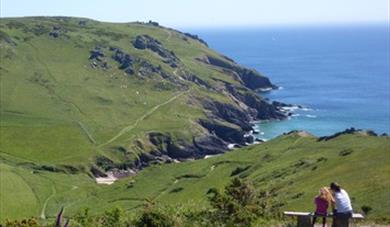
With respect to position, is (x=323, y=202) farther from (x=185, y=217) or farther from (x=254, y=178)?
(x=254, y=178)

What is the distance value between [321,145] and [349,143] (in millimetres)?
6874

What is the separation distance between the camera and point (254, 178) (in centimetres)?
10181

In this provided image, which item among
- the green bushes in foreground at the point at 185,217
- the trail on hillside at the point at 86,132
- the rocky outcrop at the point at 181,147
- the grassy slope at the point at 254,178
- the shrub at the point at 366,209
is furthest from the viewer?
the rocky outcrop at the point at 181,147

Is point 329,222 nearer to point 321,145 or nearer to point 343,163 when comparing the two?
point 343,163

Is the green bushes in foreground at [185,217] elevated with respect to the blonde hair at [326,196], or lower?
lower

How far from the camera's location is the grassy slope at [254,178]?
6831 centimetres

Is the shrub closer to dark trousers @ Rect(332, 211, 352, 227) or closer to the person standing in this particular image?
the person standing

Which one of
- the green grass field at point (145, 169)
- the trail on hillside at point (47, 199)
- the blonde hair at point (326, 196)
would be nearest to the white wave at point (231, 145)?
the green grass field at point (145, 169)

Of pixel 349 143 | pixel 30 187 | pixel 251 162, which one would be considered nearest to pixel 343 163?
pixel 349 143

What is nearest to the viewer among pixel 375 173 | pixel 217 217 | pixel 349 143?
pixel 217 217

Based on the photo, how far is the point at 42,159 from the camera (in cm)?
16338

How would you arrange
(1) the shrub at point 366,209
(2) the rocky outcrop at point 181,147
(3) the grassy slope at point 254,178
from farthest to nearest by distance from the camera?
(2) the rocky outcrop at point 181,147
(3) the grassy slope at point 254,178
(1) the shrub at point 366,209

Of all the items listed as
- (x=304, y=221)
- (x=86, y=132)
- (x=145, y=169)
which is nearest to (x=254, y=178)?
(x=145, y=169)

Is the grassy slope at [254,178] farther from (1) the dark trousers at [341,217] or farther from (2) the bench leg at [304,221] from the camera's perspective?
(1) the dark trousers at [341,217]
